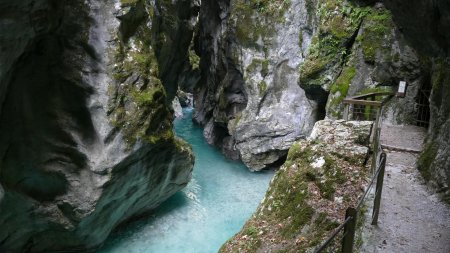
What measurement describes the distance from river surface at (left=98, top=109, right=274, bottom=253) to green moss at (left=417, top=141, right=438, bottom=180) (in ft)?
25.9

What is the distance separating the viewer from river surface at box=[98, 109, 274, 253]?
1327 cm

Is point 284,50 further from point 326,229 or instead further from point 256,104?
point 326,229

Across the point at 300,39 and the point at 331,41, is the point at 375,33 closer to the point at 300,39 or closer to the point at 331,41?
the point at 331,41

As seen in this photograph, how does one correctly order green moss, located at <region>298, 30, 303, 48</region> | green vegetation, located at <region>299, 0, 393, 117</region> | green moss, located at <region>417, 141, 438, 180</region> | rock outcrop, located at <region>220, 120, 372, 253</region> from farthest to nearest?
green moss, located at <region>298, 30, 303, 48</region>, green vegetation, located at <region>299, 0, 393, 117</region>, green moss, located at <region>417, 141, 438, 180</region>, rock outcrop, located at <region>220, 120, 372, 253</region>

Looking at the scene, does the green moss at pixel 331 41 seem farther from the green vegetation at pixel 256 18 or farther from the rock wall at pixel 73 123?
the rock wall at pixel 73 123

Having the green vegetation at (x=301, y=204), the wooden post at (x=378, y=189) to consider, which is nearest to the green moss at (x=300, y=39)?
the green vegetation at (x=301, y=204)

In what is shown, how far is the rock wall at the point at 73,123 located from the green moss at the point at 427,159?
7.51 m

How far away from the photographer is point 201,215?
1552 cm

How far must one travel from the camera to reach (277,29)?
69.3 feet

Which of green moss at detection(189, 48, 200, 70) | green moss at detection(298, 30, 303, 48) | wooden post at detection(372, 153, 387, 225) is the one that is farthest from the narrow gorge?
green moss at detection(189, 48, 200, 70)

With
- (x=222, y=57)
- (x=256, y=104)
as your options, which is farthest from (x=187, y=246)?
(x=222, y=57)

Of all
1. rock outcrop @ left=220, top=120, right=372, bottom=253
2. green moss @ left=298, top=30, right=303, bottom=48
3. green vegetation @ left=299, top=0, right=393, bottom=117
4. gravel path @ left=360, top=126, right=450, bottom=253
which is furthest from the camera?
green moss @ left=298, top=30, right=303, bottom=48

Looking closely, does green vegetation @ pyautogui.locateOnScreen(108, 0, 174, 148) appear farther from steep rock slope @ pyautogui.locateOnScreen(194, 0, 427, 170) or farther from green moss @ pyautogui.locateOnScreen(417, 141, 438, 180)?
green moss @ pyautogui.locateOnScreen(417, 141, 438, 180)

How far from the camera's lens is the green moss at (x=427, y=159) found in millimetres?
7707
